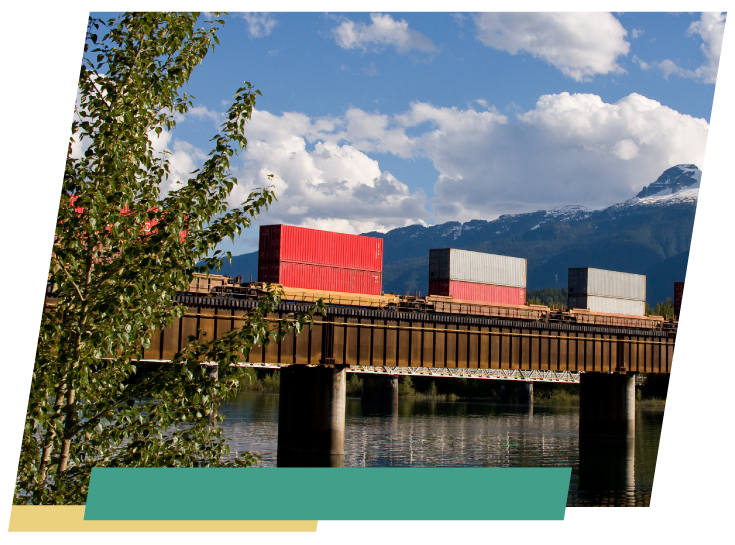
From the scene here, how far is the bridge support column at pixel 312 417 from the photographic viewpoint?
40.4 meters

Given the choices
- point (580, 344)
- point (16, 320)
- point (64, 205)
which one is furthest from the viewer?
point (580, 344)

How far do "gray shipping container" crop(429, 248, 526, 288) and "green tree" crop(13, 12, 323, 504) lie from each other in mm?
56835

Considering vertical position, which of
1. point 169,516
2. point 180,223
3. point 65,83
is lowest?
point 169,516

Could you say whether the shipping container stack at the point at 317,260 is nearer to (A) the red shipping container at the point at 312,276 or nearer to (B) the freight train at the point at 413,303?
(A) the red shipping container at the point at 312,276

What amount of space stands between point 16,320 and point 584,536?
612 cm

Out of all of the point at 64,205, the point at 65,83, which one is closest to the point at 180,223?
the point at 64,205

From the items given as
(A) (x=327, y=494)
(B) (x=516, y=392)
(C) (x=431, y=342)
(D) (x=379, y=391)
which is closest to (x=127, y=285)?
(A) (x=327, y=494)

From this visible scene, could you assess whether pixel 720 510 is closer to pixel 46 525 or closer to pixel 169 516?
pixel 169 516

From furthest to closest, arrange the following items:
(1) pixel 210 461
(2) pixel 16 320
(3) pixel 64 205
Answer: (1) pixel 210 461 → (3) pixel 64 205 → (2) pixel 16 320

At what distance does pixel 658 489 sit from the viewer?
26.8 feet

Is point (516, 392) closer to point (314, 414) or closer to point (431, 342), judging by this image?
point (431, 342)

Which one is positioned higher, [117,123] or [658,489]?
[117,123]

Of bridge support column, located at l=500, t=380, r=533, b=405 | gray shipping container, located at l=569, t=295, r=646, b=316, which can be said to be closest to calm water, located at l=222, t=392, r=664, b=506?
gray shipping container, located at l=569, t=295, r=646, b=316

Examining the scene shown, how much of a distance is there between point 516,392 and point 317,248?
263 ft
